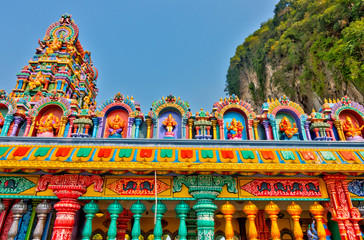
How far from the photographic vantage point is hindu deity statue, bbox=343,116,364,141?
25.9 ft

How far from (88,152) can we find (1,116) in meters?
4.80

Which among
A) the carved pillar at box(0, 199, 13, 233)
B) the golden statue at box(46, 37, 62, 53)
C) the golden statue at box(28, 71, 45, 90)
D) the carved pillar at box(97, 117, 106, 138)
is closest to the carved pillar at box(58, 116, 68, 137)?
the carved pillar at box(97, 117, 106, 138)

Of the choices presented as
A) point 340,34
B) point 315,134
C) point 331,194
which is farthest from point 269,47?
point 331,194

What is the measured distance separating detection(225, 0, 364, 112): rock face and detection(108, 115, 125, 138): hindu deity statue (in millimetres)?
15411

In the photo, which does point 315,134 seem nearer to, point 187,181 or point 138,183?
point 187,181

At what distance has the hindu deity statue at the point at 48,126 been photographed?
7977mm

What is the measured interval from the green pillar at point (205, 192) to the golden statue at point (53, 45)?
1477cm

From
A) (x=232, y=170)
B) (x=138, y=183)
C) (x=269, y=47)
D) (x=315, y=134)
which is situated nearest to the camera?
(x=232, y=170)

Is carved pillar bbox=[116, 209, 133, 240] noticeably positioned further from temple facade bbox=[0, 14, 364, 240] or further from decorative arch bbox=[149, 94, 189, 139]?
decorative arch bbox=[149, 94, 189, 139]

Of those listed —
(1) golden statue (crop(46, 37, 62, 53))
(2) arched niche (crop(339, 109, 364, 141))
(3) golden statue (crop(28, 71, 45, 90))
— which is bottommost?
(2) arched niche (crop(339, 109, 364, 141))

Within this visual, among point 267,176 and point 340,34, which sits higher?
point 340,34

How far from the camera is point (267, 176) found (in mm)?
5871

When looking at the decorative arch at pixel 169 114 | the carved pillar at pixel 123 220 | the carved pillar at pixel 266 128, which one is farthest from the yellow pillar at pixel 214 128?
the carved pillar at pixel 123 220

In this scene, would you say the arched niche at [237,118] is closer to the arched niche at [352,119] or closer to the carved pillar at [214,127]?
the carved pillar at [214,127]
